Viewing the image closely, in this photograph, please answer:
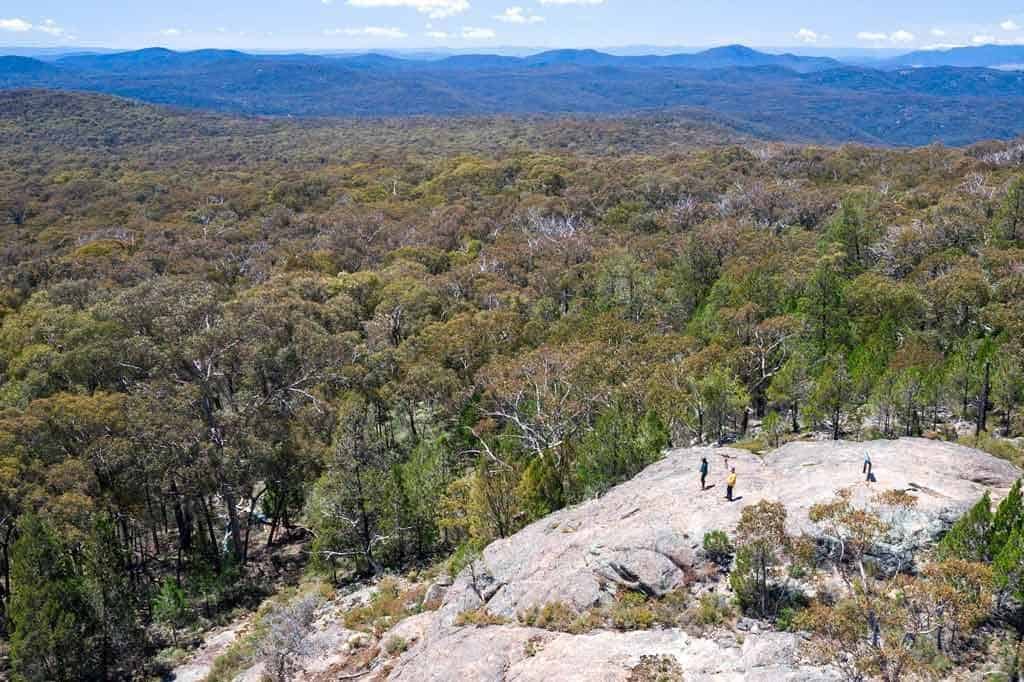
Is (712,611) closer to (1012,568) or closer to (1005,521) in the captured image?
(1012,568)

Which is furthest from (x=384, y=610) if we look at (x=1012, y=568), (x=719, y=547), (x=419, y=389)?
(x=1012, y=568)

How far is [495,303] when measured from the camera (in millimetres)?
57844

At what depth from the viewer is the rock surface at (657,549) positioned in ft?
54.2

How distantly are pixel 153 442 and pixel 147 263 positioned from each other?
44467 mm

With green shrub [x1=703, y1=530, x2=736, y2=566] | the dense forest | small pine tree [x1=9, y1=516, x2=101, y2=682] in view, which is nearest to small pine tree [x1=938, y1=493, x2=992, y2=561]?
green shrub [x1=703, y1=530, x2=736, y2=566]

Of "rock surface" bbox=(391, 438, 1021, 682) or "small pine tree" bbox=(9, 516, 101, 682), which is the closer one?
"rock surface" bbox=(391, 438, 1021, 682)

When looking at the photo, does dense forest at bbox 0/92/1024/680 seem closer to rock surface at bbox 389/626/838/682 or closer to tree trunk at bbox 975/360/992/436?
tree trunk at bbox 975/360/992/436

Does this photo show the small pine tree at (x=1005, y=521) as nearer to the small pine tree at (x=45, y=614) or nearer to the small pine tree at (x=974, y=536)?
the small pine tree at (x=974, y=536)

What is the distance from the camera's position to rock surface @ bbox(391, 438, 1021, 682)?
16.5 metres

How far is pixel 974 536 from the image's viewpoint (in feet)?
54.4

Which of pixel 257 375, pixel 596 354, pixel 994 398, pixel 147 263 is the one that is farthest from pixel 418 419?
pixel 147 263

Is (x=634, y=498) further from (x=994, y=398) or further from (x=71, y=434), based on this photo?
(x=71, y=434)

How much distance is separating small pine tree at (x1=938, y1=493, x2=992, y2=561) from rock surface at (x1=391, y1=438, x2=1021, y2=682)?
4.81 ft

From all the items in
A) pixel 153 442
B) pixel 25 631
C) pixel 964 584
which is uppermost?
pixel 964 584
